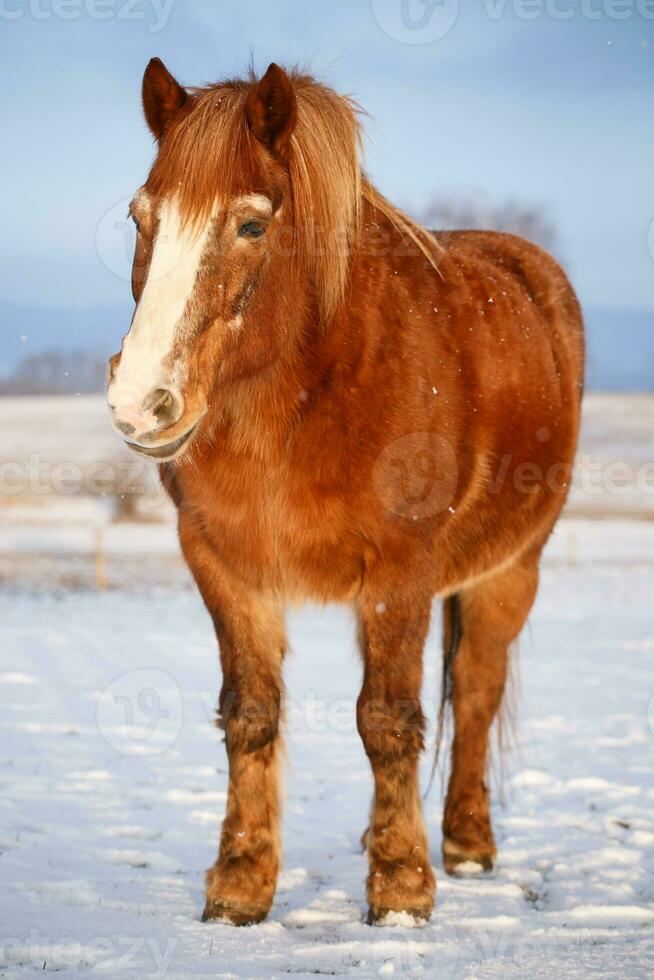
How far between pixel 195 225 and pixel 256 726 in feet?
6.03

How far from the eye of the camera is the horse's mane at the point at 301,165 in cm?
314

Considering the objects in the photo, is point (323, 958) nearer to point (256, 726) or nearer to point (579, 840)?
point (256, 726)

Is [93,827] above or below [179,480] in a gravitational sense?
below

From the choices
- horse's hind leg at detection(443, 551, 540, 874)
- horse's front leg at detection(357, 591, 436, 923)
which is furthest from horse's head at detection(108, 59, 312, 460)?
horse's hind leg at detection(443, 551, 540, 874)

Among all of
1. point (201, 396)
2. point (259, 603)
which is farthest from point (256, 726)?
point (201, 396)

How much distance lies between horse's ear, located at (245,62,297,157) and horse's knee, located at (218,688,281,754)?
195 cm

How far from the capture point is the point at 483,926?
148 inches

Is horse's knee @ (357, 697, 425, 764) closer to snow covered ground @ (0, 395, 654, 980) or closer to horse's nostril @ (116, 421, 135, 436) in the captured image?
snow covered ground @ (0, 395, 654, 980)

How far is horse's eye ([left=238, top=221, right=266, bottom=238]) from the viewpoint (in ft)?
10.4

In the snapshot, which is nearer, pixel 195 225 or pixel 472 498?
pixel 195 225

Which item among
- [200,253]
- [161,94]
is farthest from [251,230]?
[161,94]

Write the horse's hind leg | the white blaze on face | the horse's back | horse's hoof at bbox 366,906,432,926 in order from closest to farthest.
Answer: the white blaze on face
horse's hoof at bbox 366,906,432,926
the horse's hind leg
the horse's back

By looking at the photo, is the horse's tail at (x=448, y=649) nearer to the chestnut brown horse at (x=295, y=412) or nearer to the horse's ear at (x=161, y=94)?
the chestnut brown horse at (x=295, y=412)
